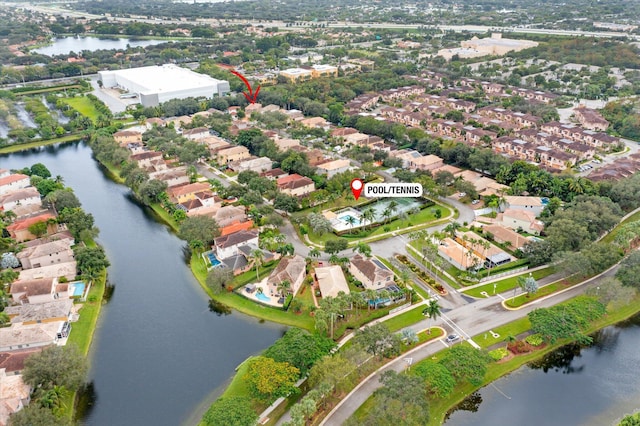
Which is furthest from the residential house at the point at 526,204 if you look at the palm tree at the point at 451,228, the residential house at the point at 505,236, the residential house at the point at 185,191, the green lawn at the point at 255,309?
the residential house at the point at 185,191

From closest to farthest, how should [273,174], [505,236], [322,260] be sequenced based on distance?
1. [322,260]
2. [505,236]
3. [273,174]

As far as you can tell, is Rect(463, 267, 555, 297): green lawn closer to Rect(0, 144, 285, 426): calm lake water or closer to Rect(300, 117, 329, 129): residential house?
Rect(0, 144, 285, 426): calm lake water

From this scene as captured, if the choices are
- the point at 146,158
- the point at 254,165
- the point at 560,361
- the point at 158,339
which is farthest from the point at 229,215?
the point at 560,361

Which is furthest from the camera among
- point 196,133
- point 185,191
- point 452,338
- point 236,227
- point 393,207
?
point 196,133

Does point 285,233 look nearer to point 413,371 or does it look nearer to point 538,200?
point 413,371

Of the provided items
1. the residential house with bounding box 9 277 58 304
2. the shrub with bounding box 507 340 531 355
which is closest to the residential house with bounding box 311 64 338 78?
the residential house with bounding box 9 277 58 304

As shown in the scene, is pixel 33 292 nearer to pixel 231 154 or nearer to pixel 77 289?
pixel 77 289

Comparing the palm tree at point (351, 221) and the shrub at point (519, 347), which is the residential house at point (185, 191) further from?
the shrub at point (519, 347)
